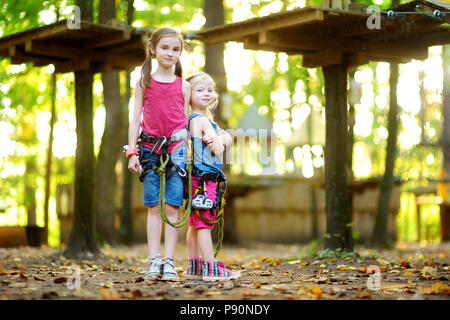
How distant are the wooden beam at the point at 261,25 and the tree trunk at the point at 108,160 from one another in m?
5.05

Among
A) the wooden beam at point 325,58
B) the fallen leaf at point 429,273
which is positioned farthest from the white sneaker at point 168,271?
the wooden beam at point 325,58

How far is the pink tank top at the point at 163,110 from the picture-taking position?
5.95m

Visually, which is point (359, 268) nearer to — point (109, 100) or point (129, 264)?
point (129, 264)

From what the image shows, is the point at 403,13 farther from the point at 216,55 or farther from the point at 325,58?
the point at 216,55

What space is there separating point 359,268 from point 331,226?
169 cm

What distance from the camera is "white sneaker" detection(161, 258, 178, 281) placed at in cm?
570

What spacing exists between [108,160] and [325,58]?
6.59 m

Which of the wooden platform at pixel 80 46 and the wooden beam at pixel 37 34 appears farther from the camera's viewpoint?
the wooden platform at pixel 80 46

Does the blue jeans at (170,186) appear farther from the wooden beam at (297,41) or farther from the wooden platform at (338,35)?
the wooden beam at (297,41)

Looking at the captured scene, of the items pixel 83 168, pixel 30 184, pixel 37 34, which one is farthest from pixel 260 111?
pixel 37 34

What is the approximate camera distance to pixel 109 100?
1370 centimetres

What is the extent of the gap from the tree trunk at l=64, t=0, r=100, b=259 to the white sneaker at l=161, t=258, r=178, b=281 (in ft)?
12.0

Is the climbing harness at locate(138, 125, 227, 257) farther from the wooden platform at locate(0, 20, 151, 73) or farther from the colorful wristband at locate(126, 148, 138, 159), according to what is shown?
the wooden platform at locate(0, 20, 151, 73)
